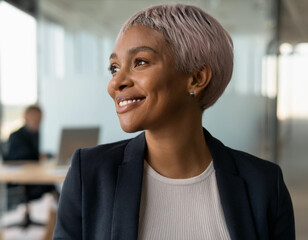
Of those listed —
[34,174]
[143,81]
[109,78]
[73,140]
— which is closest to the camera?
[143,81]

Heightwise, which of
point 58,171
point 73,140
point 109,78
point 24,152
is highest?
point 109,78

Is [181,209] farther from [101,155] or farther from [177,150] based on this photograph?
[101,155]

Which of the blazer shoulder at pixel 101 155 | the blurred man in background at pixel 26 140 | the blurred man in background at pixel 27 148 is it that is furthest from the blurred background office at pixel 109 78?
the blazer shoulder at pixel 101 155

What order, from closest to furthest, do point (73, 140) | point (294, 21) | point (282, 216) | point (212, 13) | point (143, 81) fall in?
point (143, 81) → point (282, 216) → point (73, 140) → point (294, 21) → point (212, 13)

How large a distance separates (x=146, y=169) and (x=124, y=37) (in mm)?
360

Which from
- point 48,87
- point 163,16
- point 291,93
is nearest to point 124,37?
point 163,16

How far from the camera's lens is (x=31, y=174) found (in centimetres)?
351

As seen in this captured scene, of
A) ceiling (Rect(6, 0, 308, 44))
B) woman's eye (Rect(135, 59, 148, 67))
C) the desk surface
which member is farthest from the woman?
ceiling (Rect(6, 0, 308, 44))

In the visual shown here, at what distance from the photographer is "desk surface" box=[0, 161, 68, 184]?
3406mm

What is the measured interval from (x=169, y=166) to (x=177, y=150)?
2.0 inches

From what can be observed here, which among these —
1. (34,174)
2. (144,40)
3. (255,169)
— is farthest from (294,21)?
(144,40)

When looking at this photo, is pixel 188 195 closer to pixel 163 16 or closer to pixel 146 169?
pixel 146 169

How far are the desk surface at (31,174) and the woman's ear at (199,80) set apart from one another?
2.49 metres

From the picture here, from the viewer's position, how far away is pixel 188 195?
3.55 feet
